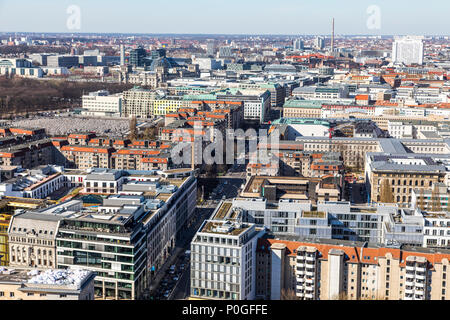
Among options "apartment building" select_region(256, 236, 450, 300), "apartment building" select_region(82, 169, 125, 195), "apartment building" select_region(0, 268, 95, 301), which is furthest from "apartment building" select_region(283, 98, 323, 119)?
"apartment building" select_region(0, 268, 95, 301)

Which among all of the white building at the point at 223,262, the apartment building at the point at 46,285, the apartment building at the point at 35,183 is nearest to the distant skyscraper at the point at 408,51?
the apartment building at the point at 35,183

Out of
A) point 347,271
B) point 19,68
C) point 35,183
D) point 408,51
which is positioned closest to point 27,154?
point 35,183

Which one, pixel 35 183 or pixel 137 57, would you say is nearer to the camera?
pixel 35 183

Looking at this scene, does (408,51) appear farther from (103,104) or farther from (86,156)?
(86,156)

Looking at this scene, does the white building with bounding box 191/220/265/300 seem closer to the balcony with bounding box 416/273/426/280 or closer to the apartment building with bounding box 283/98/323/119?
the balcony with bounding box 416/273/426/280
